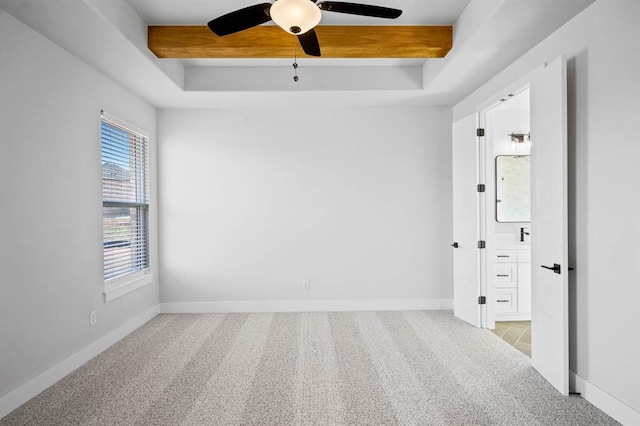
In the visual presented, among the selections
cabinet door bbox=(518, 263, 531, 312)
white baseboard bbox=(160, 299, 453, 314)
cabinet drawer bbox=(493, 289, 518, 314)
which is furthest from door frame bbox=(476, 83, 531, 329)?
white baseboard bbox=(160, 299, 453, 314)

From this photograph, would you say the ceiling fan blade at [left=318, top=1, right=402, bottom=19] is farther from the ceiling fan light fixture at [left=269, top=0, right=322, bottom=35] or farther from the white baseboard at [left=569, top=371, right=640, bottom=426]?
the white baseboard at [left=569, top=371, right=640, bottom=426]

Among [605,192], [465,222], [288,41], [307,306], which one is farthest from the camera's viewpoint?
[307,306]

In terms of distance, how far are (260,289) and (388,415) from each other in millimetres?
2655

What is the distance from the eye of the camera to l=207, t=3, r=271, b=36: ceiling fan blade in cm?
194

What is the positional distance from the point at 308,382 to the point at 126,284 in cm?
225

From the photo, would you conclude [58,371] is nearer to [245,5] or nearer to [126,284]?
[126,284]

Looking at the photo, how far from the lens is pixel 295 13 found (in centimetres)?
182

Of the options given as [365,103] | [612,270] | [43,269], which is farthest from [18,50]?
[612,270]

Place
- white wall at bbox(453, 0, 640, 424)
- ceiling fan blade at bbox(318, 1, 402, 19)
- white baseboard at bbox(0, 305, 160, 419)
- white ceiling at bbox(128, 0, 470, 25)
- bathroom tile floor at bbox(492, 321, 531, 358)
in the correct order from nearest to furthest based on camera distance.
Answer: ceiling fan blade at bbox(318, 1, 402, 19) < white wall at bbox(453, 0, 640, 424) < white baseboard at bbox(0, 305, 160, 419) < white ceiling at bbox(128, 0, 470, 25) < bathroom tile floor at bbox(492, 321, 531, 358)

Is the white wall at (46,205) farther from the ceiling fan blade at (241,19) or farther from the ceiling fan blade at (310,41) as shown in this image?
the ceiling fan blade at (310,41)

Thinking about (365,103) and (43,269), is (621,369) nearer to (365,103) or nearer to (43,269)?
(365,103)

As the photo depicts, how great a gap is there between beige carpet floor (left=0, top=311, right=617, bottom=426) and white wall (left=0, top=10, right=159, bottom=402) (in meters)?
0.37

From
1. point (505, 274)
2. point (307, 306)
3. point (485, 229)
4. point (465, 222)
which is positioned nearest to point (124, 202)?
point (307, 306)

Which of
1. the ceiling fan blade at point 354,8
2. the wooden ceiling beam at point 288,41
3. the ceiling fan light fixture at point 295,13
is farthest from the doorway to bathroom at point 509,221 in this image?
the ceiling fan light fixture at point 295,13
